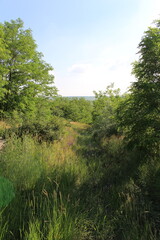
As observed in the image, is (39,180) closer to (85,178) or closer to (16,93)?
(85,178)

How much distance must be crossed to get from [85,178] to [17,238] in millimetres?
2548

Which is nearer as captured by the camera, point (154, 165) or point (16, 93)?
point (154, 165)

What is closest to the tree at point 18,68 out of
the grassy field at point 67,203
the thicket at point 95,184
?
the thicket at point 95,184

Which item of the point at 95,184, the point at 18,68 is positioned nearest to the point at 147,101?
the point at 95,184

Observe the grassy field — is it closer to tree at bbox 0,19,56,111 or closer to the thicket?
the thicket

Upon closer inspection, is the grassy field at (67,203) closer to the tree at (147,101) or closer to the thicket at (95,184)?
the thicket at (95,184)

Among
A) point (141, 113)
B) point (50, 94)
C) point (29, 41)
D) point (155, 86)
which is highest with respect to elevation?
point (29, 41)

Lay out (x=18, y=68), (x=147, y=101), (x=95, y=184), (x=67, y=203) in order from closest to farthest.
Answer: (x=67, y=203) → (x=95, y=184) → (x=147, y=101) → (x=18, y=68)

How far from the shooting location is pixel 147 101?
14.9 ft

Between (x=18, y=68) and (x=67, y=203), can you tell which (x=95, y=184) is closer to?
(x=67, y=203)

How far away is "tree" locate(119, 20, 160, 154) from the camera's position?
4.36 m

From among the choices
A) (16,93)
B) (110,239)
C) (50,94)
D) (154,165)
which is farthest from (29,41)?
(110,239)

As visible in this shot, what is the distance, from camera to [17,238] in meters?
1.83

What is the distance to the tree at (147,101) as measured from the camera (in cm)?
436
